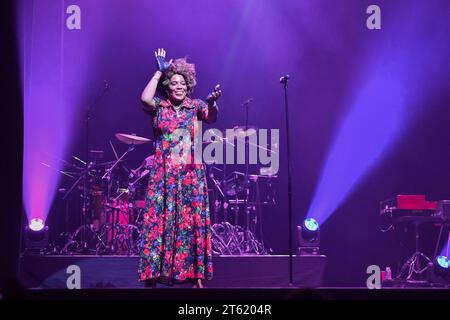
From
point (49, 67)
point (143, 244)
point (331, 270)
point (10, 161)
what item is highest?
point (49, 67)

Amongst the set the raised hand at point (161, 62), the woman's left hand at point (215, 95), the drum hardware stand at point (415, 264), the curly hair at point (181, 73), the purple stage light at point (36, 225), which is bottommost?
the drum hardware stand at point (415, 264)

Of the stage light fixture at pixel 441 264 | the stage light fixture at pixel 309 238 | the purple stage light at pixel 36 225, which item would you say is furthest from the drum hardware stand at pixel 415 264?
the purple stage light at pixel 36 225

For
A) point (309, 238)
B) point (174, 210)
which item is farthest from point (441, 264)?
point (174, 210)

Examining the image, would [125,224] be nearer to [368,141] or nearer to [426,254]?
[368,141]

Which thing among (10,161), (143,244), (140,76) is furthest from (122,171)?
(10,161)

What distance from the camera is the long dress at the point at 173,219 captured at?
5035mm

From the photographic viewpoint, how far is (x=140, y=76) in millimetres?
9578

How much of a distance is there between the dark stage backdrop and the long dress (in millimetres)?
4151

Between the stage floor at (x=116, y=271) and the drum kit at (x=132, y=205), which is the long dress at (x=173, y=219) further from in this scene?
the drum kit at (x=132, y=205)

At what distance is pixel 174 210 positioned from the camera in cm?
510

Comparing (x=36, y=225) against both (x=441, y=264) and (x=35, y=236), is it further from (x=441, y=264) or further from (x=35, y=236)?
(x=441, y=264)

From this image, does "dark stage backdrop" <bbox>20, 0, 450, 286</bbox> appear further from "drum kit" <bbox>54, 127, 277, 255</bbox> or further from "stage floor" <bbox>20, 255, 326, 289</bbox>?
"stage floor" <bbox>20, 255, 326, 289</bbox>

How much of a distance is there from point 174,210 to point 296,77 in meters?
4.81
